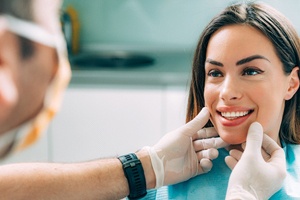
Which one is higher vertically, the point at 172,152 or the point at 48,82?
the point at 48,82

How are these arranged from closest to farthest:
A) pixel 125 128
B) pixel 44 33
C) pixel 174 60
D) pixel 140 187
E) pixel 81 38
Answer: pixel 44 33 → pixel 140 187 → pixel 125 128 → pixel 174 60 → pixel 81 38

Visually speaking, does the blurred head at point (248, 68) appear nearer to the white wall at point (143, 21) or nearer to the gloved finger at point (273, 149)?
the gloved finger at point (273, 149)

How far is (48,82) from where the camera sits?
2.01ft

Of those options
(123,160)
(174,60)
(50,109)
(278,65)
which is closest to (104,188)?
(123,160)

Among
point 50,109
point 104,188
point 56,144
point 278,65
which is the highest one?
point 50,109

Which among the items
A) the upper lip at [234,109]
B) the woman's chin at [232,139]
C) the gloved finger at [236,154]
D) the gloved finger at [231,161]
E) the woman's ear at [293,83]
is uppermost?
the woman's ear at [293,83]

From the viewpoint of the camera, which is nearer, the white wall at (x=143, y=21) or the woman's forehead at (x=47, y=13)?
the woman's forehead at (x=47, y=13)

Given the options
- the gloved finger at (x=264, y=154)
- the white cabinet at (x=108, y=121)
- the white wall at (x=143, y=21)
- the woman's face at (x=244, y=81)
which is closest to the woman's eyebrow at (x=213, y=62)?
the woman's face at (x=244, y=81)

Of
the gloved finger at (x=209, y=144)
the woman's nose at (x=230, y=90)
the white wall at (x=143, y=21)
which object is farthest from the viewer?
the white wall at (x=143, y=21)

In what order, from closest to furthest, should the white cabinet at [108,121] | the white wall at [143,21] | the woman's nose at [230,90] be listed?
the woman's nose at [230,90] < the white cabinet at [108,121] < the white wall at [143,21]

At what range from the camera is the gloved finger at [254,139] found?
134 cm

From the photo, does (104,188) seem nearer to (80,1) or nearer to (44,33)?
(44,33)

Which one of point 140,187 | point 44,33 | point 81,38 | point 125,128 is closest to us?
point 44,33

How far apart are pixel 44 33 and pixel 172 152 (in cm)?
92
